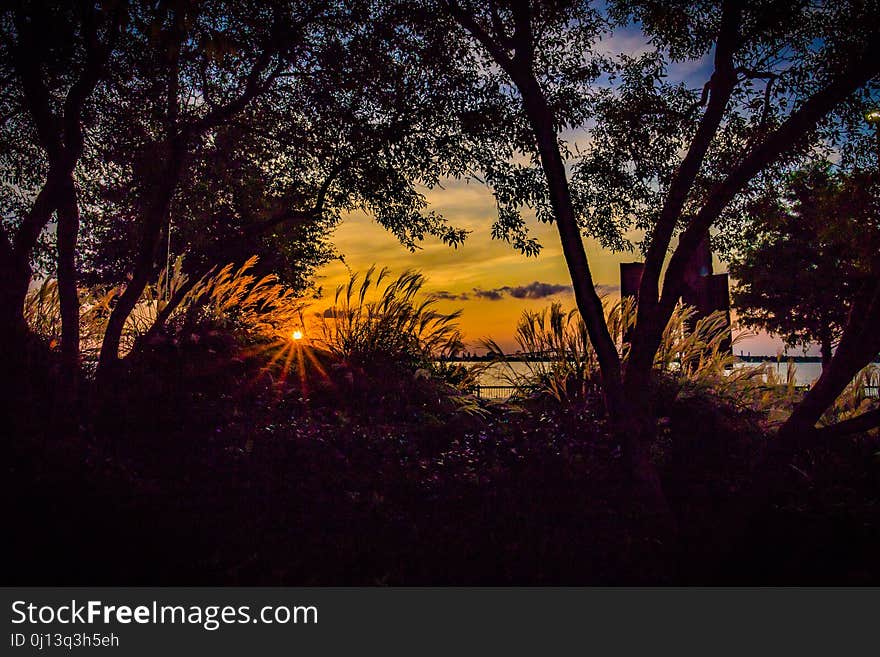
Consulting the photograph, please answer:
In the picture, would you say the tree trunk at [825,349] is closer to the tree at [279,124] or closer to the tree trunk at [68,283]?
the tree at [279,124]

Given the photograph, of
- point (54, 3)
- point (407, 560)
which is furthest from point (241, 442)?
point (54, 3)

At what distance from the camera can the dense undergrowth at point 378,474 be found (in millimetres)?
4734

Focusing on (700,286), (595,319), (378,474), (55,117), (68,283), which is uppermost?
(55,117)

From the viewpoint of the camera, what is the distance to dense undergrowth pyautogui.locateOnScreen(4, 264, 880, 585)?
4734mm

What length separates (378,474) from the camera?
6.65 metres

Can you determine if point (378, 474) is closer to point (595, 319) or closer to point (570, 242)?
point (595, 319)

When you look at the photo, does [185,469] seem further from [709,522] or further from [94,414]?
[709,522]

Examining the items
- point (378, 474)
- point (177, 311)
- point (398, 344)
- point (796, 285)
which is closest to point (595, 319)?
point (378, 474)

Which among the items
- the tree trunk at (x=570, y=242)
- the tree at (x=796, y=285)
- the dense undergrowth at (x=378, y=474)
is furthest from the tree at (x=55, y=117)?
the tree at (x=796, y=285)

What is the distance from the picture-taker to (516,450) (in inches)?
291

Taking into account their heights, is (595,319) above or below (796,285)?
below

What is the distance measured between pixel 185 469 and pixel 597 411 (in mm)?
4870

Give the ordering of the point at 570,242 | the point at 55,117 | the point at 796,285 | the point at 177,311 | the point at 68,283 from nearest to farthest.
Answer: the point at 570,242
the point at 68,283
the point at 55,117
the point at 177,311
the point at 796,285

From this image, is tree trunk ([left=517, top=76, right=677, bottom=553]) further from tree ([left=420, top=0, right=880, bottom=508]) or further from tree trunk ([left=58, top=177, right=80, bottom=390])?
tree trunk ([left=58, top=177, right=80, bottom=390])
